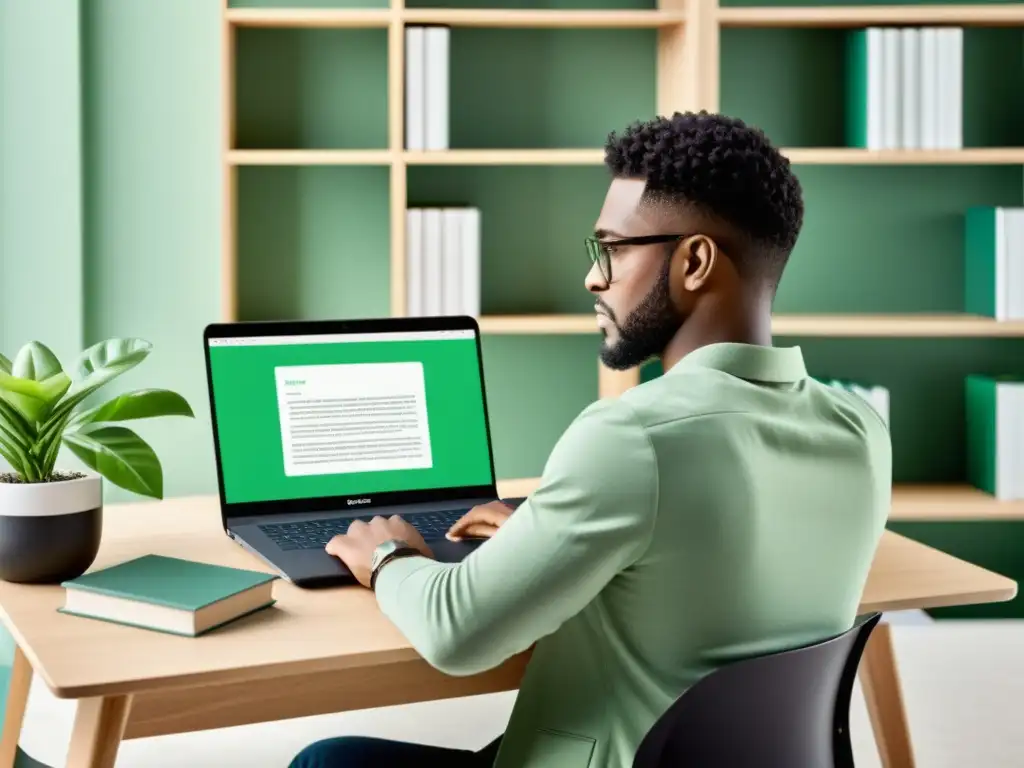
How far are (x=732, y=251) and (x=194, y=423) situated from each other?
2.25 metres

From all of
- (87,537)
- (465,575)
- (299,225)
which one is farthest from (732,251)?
(299,225)

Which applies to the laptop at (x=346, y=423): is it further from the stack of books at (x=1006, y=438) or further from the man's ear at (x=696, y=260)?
the stack of books at (x=1006, y=438)

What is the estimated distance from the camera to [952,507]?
10.1 feet

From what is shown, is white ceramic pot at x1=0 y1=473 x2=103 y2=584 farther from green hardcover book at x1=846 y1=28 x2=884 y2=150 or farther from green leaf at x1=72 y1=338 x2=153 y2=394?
green hardcover book at x1=846 y1=28 x2=884 y2=150

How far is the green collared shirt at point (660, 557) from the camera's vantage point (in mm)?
1130

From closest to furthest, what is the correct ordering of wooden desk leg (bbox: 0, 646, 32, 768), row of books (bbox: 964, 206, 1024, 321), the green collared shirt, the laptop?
the green collared shirt, the laptop, wooden desk leg (bbox: 0, 646, 32, 768), row of books (bbox: 964, 206, 1024, 321)

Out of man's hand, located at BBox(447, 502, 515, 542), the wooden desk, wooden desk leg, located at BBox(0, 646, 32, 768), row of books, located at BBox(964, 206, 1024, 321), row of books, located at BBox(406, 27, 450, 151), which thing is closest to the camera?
the wooden desk

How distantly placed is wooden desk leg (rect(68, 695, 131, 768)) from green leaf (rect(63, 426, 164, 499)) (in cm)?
26

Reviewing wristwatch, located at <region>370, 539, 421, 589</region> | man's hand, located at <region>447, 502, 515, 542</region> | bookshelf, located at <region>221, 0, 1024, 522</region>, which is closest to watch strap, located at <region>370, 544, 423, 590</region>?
Answer: wristwatch, located at <region>370, 539, 421, 589</region>

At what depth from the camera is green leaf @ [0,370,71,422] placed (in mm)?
1462

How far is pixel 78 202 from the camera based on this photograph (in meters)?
3.11

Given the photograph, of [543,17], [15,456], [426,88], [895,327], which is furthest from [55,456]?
[895,327]

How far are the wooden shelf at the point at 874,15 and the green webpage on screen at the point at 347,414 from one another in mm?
1402

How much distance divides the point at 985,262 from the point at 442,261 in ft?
4.43
